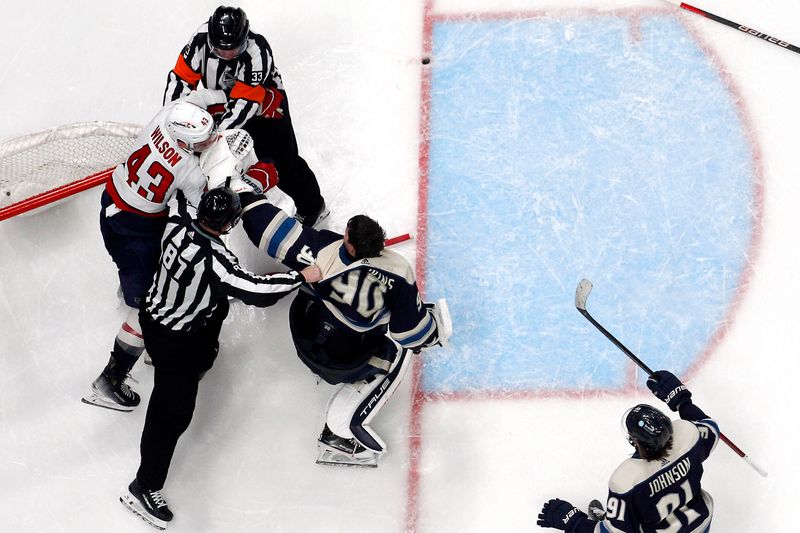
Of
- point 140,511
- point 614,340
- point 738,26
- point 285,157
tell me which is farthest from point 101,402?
point 738,26

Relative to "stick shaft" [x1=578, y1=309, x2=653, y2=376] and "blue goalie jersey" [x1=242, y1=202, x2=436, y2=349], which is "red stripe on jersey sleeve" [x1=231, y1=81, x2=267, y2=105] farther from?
"stick shaft" [x1=578, y1=309, x2=653, y2=376]

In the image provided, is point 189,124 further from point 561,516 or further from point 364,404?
point 561,516

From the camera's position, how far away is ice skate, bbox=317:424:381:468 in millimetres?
3811

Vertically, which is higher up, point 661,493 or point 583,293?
point 583,293

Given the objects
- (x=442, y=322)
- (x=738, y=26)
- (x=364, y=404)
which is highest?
(x=738, y=26)

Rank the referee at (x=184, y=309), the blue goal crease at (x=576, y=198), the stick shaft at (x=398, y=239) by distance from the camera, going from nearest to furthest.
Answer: the referee at (x=184, y=309)
the blue goal crease at (x=576, y=198)
the stick shaft at (x=398, y=239)

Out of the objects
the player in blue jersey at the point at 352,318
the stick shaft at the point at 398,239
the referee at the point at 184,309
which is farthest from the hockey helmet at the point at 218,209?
the stick shaft at the point at 398,239

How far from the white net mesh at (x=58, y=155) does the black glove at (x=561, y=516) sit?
7.29 feet

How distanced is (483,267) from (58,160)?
1.83m

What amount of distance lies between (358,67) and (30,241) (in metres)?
1.60

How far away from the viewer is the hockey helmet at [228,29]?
3.55 meters

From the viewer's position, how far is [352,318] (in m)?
3.32

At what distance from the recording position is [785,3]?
4.29 meters

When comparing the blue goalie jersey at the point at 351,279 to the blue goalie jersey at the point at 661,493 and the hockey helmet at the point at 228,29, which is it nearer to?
the hockey helmet at the point at 228,29
